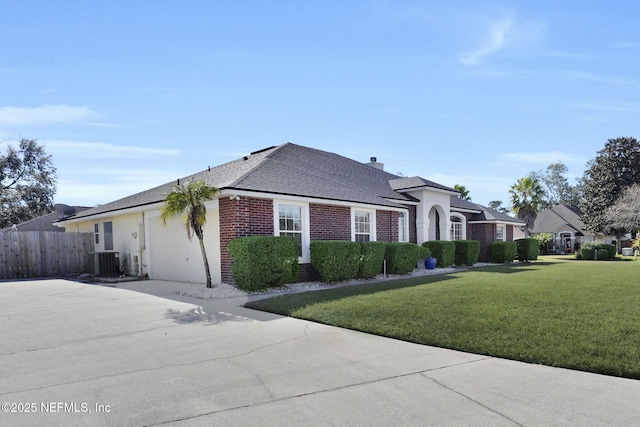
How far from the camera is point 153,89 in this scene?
12.5 metres

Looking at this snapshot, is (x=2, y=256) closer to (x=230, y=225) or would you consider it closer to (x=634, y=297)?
(x=230, y=225)

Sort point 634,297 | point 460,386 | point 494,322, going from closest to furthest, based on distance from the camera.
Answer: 1. point 460,386
2. point 494,322
3. point 634,297

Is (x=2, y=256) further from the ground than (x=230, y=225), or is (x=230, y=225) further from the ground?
(x=230, y=225)

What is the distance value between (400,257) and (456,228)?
1034 centimetres

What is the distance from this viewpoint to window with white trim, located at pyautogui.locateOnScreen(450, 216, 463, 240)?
79.6ft

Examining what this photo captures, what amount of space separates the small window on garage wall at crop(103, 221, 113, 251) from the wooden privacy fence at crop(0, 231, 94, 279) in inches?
50.0

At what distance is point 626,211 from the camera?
114ft

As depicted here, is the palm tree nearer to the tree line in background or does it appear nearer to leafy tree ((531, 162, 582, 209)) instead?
the tree line in background

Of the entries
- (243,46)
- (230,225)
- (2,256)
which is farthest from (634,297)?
(2,256)

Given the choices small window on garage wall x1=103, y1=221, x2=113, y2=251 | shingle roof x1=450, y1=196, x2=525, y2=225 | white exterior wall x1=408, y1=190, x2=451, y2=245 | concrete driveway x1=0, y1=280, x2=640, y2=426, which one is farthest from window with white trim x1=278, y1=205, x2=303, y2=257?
shingle roof x1=450, y1=196, x2=525, y2=225

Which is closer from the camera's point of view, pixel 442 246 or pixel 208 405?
pixel 208 405

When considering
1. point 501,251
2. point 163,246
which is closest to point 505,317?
point 163,246

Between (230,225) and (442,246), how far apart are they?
448 inches

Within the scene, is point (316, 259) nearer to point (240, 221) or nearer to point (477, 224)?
point (240, 221)
